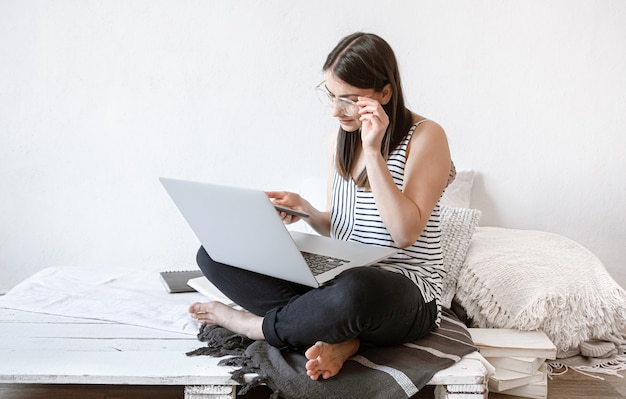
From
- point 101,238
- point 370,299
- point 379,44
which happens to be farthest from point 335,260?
point 101,238

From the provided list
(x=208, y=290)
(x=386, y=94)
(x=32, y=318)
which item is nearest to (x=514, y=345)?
(x=386, y=94)

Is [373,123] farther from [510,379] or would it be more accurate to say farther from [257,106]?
[257,106]

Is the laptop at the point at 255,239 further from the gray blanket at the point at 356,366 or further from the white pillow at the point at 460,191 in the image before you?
the white pillow at the point at 460,191

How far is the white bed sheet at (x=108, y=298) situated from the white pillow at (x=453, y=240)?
26.3 inches

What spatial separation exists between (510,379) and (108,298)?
1.03 m

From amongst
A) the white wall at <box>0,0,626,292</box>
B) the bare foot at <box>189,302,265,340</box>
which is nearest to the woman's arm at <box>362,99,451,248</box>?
the bare foot at <box>189,302,265,340</box>

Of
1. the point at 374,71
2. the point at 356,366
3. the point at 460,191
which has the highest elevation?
the point at 374,71

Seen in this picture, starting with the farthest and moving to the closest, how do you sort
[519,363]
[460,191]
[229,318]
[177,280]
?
[460,191], [177,280], [519,363], [229,318]

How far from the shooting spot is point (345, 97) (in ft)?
4.85

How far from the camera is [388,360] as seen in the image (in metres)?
1.41

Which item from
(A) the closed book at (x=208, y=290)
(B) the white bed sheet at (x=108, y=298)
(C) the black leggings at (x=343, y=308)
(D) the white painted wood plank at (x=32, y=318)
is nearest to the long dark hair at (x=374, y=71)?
(C) the black leggings at (x=343, y=308)

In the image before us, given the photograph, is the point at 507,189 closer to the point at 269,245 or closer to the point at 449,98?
the point at 449,98

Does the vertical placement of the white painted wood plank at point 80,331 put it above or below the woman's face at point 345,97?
below

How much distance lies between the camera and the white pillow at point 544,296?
5.90 ft
